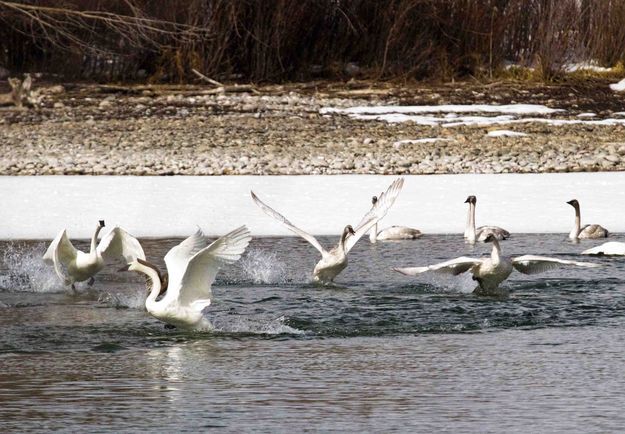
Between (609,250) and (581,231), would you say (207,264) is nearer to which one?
(609,250)

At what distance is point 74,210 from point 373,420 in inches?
345

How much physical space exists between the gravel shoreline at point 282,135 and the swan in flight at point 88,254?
6708 millimetres

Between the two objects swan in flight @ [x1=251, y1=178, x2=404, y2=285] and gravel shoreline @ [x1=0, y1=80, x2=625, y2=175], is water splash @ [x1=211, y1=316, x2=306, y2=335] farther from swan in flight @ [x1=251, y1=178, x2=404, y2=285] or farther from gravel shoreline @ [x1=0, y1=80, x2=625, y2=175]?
gravel shoreline @ [x1=0, y1=80, x2=625, y2=175]

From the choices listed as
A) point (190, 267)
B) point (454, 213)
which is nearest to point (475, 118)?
point (454, 213)

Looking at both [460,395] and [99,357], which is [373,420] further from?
[99,357]

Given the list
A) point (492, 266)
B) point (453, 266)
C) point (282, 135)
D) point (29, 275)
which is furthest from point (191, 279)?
point (282, 135)

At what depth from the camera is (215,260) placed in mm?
9031

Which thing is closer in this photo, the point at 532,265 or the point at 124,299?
the point at 124,299

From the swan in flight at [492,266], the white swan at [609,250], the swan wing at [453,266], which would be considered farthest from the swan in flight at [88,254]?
the white swan at [609,250]

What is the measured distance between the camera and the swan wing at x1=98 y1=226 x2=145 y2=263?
36.3 feet

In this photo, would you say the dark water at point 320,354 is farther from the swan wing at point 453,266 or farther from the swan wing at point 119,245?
the swan wing at point 119,245

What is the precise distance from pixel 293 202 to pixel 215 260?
6378mm

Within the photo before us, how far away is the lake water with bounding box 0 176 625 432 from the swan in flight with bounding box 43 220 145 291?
20 cm

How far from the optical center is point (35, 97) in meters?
25.2
